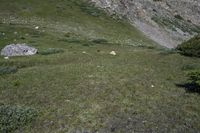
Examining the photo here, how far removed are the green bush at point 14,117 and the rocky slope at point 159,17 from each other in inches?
2171

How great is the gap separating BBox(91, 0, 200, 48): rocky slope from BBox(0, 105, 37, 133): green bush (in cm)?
5515

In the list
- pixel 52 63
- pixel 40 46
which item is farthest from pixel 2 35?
pixel 52 63

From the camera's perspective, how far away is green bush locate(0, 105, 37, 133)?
1947cm

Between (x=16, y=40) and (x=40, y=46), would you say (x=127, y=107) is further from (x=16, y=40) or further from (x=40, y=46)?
(x=16, y=40)

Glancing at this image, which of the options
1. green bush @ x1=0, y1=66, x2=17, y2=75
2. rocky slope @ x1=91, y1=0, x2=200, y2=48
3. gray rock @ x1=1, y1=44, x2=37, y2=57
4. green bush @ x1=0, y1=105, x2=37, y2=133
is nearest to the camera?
green bush @ x1=0, y1=105, x2=37, y2=133

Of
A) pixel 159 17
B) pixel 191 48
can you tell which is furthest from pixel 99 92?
pixel 159 17

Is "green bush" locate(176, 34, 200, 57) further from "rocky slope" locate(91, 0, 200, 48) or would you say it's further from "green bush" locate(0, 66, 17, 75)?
"rocky slope" locate(91, 0, 200, 48)

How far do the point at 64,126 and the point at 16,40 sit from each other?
31555mm

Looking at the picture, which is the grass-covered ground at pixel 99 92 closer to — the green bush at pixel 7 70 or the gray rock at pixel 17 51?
the green bush at pixel 7 70

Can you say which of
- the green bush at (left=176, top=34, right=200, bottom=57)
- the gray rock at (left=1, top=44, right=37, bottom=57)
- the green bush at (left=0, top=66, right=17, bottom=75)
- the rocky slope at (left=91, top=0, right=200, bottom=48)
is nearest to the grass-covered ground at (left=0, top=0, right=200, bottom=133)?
the green bush at (left=0, top=66, right=17, bottom=75)

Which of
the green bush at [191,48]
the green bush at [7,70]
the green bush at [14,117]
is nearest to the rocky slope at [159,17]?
the green bush at [191,48]

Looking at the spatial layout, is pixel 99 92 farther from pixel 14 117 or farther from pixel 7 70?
pixel 7 70

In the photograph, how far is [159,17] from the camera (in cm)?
9694

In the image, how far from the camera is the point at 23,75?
29.1 m
